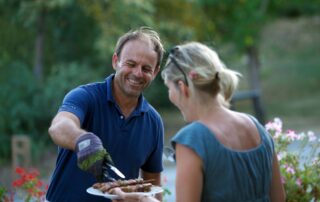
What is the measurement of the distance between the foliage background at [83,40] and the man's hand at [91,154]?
472 inches

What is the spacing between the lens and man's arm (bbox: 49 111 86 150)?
3.59 meters

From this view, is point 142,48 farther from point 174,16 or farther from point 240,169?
point 174,16

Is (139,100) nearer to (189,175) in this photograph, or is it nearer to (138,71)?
(138,71)

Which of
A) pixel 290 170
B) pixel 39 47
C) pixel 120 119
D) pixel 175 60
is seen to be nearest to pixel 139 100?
pixel 120 119

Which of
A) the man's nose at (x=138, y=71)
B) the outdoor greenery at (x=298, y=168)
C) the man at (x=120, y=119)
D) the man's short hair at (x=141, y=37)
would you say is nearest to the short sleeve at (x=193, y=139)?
the man at (x=120, y=119)

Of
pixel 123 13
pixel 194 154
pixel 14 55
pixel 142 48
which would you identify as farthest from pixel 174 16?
pixel 194 154

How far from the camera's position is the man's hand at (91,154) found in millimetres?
3314

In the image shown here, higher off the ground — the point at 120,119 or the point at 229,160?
the point at 120,119

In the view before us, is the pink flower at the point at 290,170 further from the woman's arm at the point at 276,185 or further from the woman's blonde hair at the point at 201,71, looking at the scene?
the woman's blonde hair at the point at 201,71

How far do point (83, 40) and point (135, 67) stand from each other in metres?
16.8

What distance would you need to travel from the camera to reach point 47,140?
18.2 meters

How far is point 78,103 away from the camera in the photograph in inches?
152

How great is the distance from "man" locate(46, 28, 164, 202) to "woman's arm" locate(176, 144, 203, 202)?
1.00 meters

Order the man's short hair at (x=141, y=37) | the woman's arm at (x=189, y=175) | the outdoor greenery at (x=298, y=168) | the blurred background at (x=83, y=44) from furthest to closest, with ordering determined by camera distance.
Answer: the blurred background at (x=83, y=44) → the outdoor greenery at (x=298, y=168) → the man's short hair at (x=141, y=37) → the woman's arm at (x=189, y=175)
